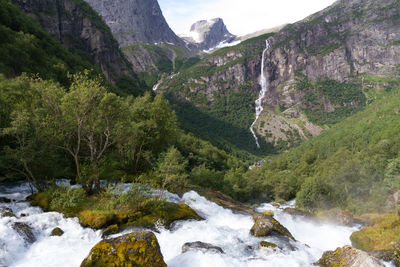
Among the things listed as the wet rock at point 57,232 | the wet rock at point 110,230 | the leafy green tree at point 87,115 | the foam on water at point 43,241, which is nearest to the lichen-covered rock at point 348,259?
the wet rock at point 110,230

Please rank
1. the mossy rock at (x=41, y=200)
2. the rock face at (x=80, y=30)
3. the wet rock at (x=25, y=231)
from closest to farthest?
the wet rock at (x=25, y=231)
the mossy rock at (x=41, y=200)
the rock face at (x=80, y=30)

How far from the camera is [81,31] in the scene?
429ft

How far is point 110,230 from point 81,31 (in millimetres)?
142930

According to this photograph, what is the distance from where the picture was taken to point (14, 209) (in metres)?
18.6

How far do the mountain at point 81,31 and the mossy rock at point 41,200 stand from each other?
115936 mm

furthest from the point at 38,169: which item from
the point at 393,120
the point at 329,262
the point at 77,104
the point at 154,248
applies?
the point at 393,120

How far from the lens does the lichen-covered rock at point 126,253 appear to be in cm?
1206

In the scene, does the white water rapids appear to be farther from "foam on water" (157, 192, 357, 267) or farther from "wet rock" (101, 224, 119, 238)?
"wet rock" (101, 224, 119, 238)

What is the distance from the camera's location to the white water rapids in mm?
13922

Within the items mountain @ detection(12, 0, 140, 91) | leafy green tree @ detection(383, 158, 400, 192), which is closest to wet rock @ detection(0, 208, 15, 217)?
leafy green tree @ detection(383, 158, 400, 192)

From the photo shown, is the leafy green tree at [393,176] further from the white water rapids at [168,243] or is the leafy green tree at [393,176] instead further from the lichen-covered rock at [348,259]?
the lichen-covered rock at [348,259]

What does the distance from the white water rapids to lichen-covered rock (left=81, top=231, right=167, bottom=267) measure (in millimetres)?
2101

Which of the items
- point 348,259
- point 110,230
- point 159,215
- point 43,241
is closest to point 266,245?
point 348,259

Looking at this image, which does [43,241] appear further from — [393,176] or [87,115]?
[393,176]
